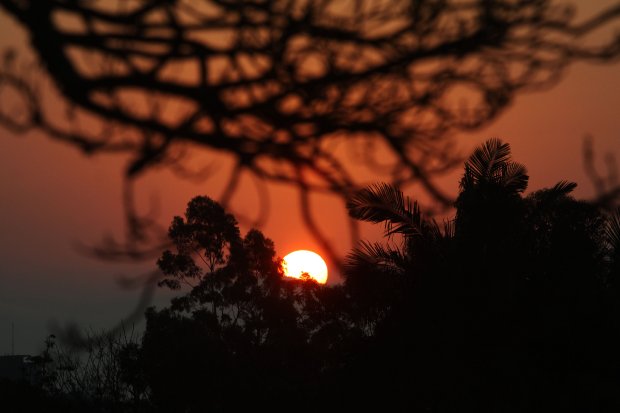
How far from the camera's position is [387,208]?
8828 millimetres

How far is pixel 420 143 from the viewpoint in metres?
7.61

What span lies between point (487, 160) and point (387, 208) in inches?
55.0

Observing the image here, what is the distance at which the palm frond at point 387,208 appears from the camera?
8.25 m

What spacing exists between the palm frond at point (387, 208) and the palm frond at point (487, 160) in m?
0.84

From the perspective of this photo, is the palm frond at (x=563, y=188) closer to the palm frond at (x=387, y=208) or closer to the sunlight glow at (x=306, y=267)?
the palm frond at (x=387, y=208)

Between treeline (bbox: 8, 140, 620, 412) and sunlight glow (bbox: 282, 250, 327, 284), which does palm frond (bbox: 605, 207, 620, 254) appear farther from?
sunlight glow (bbox: 282, 250, 327, 284)

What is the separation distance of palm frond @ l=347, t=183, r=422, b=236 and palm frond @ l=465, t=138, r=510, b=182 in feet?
2.77


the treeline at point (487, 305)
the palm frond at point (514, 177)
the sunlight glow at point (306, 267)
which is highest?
the sunlight glow at point (306, 267)

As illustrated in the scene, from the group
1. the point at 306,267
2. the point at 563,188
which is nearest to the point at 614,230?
the point at 563,188

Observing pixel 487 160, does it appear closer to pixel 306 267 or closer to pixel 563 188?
pixel 563 188

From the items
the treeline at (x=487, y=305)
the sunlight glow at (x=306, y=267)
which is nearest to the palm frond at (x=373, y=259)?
the treeline at (x=487, y=305)

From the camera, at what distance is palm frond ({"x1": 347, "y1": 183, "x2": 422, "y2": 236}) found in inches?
325

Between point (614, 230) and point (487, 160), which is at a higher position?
point (487, 160)

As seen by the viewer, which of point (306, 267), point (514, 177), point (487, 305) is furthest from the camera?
point (306, 267)
